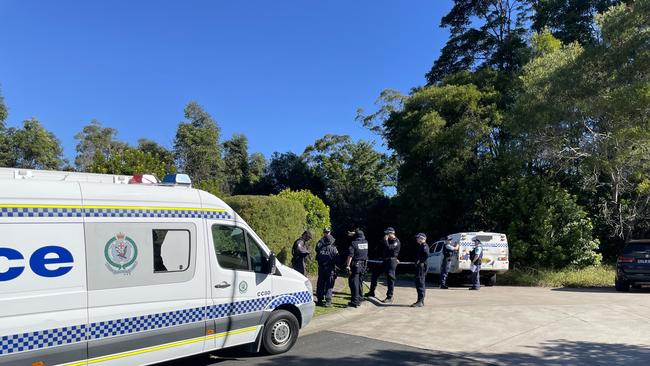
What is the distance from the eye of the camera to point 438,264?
63.5ft

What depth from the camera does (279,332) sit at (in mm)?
7445

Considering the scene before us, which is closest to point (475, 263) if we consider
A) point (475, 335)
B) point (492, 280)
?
point (492, 280)

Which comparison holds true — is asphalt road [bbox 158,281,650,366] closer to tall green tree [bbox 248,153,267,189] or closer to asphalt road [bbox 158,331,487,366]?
asphalt road [bbox 158,331,487,366]

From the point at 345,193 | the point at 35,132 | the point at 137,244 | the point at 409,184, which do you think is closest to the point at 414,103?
the point at 409,184

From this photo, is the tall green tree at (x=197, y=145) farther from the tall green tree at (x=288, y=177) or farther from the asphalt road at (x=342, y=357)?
the asphalt road at (x=342, y=357)

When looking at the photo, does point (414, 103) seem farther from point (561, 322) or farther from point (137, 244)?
point (137, 244)

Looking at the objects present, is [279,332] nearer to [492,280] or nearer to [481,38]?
[492,280]

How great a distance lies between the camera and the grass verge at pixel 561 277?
1786cm

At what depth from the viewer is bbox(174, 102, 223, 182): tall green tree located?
3666 cm

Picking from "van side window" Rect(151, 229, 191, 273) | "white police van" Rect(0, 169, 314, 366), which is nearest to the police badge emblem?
"white police van" Rect(0, 169, 314, 366)

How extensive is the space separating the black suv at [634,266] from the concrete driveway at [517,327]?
6.50 ft

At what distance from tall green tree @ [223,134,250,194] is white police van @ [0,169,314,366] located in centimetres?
3763

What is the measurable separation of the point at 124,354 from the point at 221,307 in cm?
134

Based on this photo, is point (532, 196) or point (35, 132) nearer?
point (532, 196)
